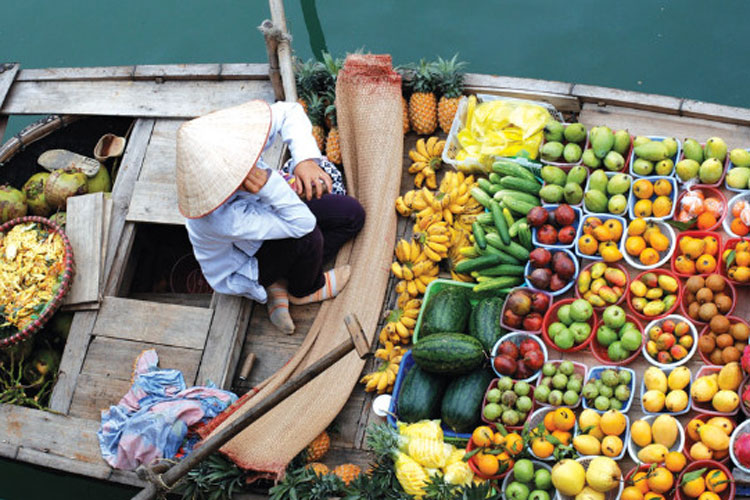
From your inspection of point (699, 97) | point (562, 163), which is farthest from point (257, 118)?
point (699, 97)

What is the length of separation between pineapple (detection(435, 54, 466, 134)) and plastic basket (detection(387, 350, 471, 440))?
61.5 inches

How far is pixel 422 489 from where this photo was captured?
3.57 m

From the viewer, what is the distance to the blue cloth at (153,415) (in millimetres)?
3918

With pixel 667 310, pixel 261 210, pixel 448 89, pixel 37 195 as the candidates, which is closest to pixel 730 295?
pixel 667 310

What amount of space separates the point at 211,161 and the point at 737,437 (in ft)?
8.71

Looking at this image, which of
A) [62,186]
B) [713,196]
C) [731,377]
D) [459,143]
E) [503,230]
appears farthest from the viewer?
[62,186]

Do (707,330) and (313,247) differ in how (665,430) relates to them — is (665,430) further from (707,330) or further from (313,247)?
(313,247)

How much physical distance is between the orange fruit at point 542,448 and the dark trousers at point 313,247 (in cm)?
157

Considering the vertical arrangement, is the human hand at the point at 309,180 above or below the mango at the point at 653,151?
below

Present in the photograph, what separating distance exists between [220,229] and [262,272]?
2.01 ft

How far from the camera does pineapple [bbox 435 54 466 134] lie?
184 inches

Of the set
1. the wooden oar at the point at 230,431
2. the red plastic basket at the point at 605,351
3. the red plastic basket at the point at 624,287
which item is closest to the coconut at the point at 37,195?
the wooden oar at the point at 230,431

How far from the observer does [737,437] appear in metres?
3.17

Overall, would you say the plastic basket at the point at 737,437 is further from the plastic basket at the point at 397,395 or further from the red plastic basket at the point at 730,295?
the plastic basket at the point at 397,395
